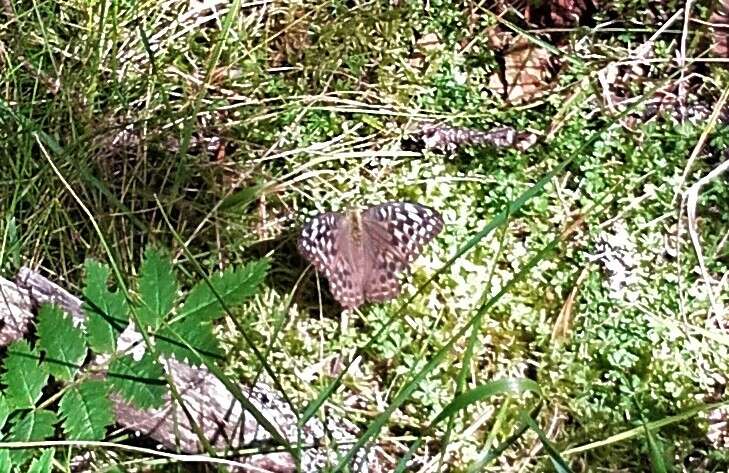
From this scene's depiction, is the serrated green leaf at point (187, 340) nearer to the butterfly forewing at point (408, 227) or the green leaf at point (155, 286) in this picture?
the green leaf at point (155, 286)

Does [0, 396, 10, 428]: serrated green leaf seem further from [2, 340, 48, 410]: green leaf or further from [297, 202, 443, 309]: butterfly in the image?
[297, 202, 443, 309]: butterfly

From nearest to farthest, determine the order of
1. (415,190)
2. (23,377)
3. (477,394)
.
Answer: (477,394)
(23,377)
(415,190)

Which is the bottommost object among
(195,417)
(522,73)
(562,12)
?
(195,417)

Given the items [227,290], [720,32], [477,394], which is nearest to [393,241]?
[227,290]

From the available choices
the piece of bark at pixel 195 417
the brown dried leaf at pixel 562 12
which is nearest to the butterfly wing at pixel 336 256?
the piece of bark at pixel 195 417

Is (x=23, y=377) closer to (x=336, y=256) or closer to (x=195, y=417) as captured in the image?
(x=195, y=417)

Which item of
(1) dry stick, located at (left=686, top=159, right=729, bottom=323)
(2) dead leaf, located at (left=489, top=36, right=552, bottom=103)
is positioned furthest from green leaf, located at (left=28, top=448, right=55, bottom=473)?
(2) dead leaf, located at (left=489, top=36, right=552, bottom=103)
